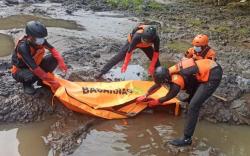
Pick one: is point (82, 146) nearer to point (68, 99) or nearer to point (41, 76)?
point (68, 99)

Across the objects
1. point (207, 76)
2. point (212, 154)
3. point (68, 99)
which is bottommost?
point (212, 154)

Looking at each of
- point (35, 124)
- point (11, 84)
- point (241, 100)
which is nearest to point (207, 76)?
point (241, 100)

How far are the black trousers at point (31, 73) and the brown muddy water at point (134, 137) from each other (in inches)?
27.1

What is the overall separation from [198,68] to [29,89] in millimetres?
2748

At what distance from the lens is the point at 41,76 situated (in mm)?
6426

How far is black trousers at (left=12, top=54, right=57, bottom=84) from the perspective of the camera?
6648 mm

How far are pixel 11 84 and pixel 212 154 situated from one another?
137 inches

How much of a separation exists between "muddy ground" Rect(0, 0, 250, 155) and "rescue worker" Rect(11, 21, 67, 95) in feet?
1.01

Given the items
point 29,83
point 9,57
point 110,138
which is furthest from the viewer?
point 9,57

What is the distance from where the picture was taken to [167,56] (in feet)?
31.9

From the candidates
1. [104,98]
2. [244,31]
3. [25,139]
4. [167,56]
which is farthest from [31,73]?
[244,31]

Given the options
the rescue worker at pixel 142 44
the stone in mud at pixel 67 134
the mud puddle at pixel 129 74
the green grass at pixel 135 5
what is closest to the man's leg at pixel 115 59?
the rescue worker at pixel 142 44

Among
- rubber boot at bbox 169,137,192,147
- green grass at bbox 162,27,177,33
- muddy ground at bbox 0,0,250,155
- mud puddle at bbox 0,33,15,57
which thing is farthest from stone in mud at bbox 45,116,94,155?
green grass at bbox 162,27,177,33

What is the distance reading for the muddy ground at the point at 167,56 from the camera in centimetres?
657
